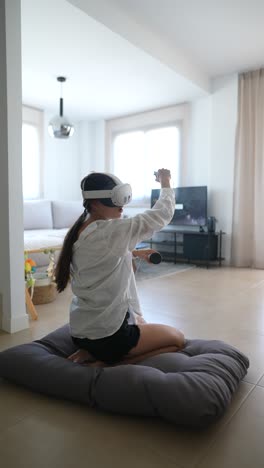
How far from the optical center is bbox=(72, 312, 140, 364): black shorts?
134 centimetres

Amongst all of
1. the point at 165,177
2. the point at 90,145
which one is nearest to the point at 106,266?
the point at 165,177

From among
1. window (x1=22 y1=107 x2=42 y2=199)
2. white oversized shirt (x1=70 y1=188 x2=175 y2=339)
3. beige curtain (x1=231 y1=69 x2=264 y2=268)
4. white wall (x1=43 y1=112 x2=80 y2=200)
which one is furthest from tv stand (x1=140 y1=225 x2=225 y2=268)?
white oversized shirt (x1=70 y1=188 x2=175 y2=339)

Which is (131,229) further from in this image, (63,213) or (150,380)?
(63,213)

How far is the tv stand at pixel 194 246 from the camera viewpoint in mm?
4605

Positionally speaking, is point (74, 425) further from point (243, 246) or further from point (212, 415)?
point (243, 246)

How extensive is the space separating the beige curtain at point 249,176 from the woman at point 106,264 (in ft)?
11.1

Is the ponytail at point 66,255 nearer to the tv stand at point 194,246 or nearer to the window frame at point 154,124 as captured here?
the tv stand at point 194,246

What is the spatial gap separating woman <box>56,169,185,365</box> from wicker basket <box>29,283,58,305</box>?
1413 millimetres

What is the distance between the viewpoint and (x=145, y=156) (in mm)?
5750

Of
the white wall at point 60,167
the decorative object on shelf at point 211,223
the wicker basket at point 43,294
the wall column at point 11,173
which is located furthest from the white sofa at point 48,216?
the wall column at point 11,173

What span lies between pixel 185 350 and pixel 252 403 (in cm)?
37

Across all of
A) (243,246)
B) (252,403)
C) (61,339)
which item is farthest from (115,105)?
(252,403)

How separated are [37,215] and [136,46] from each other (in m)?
2.84

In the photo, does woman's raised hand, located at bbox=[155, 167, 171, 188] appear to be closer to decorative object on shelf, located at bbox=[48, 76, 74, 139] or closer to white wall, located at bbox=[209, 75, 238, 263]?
decorative object on shelf, located at bbox=[48, 76, 74, 139]
